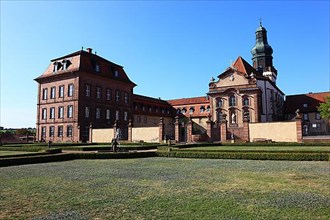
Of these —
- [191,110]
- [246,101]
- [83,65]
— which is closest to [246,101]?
[246,101]

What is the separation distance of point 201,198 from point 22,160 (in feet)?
40.1

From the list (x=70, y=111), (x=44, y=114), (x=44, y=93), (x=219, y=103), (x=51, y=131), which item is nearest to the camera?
(x=70, y=111)

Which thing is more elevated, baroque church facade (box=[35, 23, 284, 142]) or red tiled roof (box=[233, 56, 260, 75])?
red tiled roof (box=[233, 56, 260, 75])

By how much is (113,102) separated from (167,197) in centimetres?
4324

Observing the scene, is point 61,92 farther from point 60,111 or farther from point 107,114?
point 107,114

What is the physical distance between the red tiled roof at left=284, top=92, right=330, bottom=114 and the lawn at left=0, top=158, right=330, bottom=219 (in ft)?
177

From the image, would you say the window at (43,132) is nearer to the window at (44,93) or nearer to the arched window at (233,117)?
the window at (44,93)

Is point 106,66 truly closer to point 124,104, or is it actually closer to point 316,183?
point 124,104

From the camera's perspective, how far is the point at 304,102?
60125mm

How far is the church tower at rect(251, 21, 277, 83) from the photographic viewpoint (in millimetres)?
63500

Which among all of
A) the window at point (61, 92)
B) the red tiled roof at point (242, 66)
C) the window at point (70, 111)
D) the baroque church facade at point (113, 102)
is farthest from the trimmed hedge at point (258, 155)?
the red tiled roof at point (242, 66)

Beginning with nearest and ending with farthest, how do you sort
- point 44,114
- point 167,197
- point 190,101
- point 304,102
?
point 167,197 < point 44,114 < point 304,102 < point 190,101

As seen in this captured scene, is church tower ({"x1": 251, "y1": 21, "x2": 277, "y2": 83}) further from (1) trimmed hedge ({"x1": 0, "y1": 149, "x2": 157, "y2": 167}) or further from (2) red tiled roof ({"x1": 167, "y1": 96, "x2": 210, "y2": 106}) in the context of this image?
(1) trimmed hedge ({"x1": 0, "y1": 149, "x2": 157, "y2": 167})

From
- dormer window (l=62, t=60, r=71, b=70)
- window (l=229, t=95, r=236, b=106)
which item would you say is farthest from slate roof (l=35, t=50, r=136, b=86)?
window (l=229, t=95, r=236, b=106)
